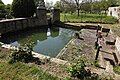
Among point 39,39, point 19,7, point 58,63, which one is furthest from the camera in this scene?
point 19,7

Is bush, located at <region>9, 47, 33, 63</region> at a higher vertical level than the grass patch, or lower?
higher

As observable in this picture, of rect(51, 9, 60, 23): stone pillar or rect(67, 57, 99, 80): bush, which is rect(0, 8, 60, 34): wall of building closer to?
rect(51, 9, 60, 23): stone pillar

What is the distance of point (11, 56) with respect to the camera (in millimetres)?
8180

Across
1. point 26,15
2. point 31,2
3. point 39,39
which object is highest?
point 31,2

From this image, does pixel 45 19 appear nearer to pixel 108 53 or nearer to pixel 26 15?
pixel 26 15

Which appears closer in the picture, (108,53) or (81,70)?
(81,70)

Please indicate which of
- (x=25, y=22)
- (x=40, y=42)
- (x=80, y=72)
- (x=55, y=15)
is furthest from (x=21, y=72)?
(x=55, y=15)

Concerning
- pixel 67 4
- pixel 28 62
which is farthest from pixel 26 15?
pixel 67 4

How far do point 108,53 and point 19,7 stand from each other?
1506 centimetres

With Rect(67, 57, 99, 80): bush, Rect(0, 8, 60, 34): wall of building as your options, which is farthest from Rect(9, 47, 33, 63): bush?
Rect(0, 8, 60, 34): wall of building

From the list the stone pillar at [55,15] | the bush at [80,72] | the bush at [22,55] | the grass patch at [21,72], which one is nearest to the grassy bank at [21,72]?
the grass patch at [21,72]

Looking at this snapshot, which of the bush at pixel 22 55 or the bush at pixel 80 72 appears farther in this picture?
the bush at pixel 22 55

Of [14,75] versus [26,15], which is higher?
[26,15]

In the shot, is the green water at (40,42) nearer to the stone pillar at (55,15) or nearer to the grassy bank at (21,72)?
the grassy bank at (21,72)
